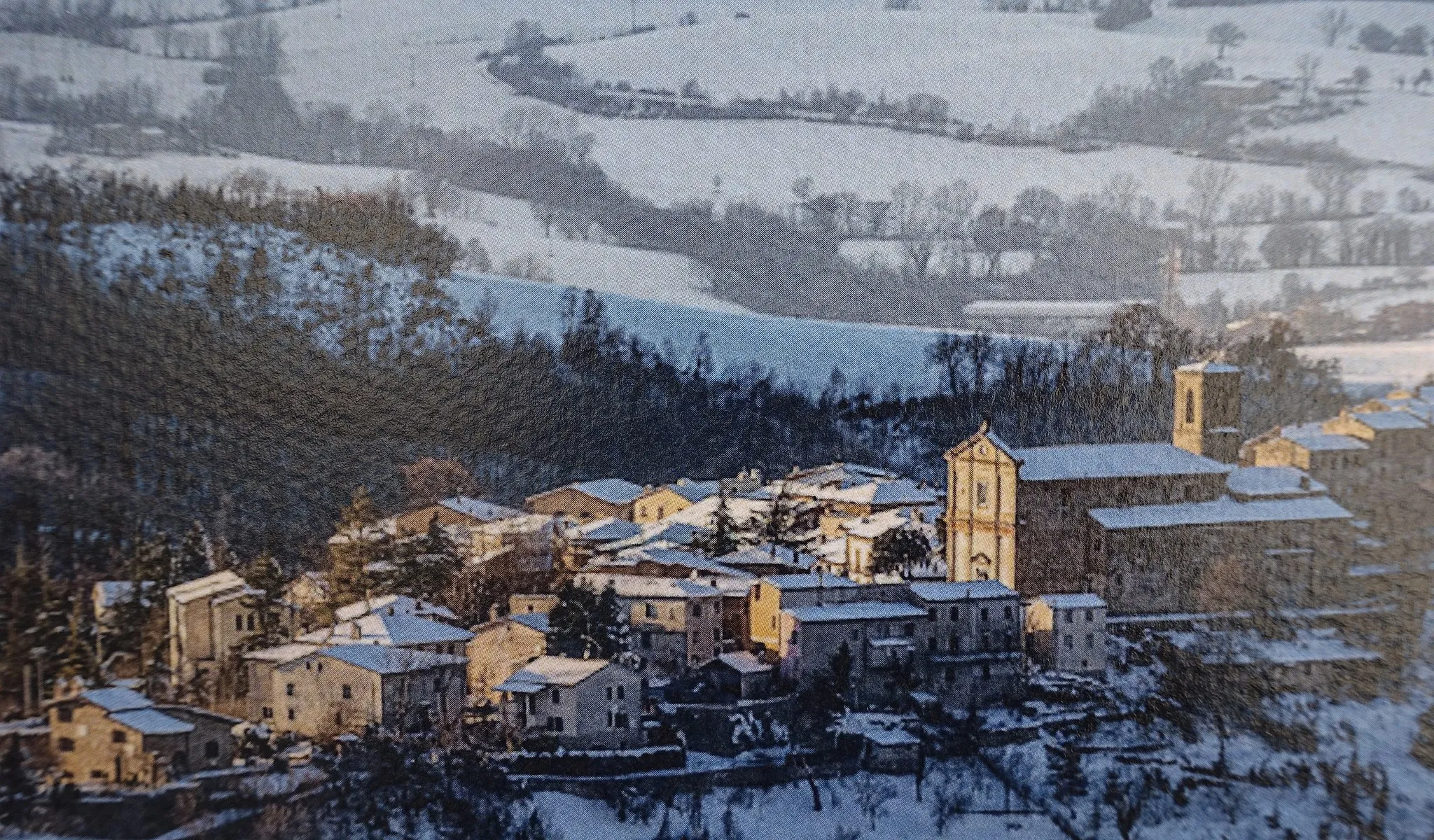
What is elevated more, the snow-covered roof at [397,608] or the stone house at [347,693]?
the snow-covered roof at [397,608]

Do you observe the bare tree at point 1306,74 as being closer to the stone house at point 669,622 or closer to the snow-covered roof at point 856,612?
the snow-covered roof at point 856,612

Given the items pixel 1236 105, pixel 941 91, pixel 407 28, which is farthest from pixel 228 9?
pixel 1236 105

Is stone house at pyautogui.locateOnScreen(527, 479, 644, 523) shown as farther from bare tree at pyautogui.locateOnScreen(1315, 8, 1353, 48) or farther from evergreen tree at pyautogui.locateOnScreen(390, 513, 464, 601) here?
bare tree at pyautogui.locateOnScreen(1315, 8, 1353, 48)

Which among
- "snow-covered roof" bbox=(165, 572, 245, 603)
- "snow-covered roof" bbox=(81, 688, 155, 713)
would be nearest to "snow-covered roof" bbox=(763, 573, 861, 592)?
"snow-covered roof" bbox=(165, 572, 245, 603)

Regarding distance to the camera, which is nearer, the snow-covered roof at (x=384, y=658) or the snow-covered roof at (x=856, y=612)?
the snow-covered roof at (x=384, y=658)

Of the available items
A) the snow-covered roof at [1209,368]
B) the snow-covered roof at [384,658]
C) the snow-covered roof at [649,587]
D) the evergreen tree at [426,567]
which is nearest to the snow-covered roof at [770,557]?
the snow-covered roof at [649,587]
